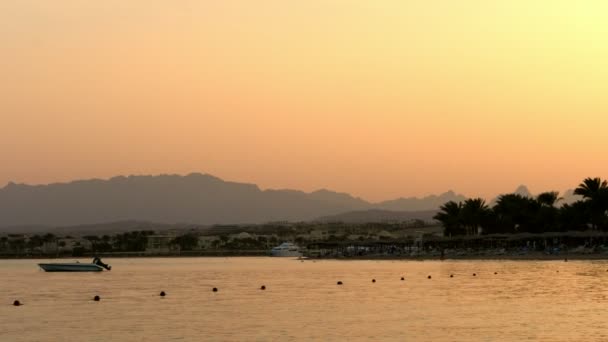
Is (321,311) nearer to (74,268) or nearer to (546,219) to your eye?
(74,268)

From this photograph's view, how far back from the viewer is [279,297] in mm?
67938

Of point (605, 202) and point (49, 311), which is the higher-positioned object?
point (605, 202)

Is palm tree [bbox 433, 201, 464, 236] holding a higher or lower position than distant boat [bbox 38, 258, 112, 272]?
higher

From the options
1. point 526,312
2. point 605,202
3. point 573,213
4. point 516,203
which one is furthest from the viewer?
point 516,203

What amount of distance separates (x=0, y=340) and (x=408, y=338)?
1797cm

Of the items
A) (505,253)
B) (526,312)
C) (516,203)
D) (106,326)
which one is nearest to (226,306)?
(106,326)

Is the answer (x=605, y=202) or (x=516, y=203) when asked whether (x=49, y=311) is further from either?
(x=516, y=203)

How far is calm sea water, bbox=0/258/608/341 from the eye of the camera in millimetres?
43219

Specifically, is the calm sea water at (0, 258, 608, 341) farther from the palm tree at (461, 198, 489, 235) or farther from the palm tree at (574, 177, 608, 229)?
the palm tree at (461, 198, 489, 235)

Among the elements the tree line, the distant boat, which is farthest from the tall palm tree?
the distant boat

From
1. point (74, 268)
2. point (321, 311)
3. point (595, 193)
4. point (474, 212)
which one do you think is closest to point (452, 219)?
point (474, 212)

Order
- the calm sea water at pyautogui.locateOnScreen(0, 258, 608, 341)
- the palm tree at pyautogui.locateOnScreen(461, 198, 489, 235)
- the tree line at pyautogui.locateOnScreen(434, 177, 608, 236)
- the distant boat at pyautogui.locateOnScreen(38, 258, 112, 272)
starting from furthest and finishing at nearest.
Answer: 1. the palm tree at pyautogui.locateOnScreen(461, 198, 489, 235)
2. the tree line at pyautogui.locateOnScreen(434, 177, 608, 236)
3. the distant boat at pyautogui.locateOnScreen(38, 258, 112, 272)
4. the calm sea water at pyautogui.locateOnScreen(0, 258, 608, 341)

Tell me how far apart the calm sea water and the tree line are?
6840 centimetres

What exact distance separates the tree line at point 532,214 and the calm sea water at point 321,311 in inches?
2693
